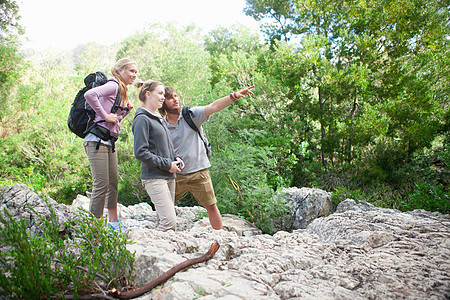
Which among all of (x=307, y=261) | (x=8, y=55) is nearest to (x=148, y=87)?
(x=307, y=261)

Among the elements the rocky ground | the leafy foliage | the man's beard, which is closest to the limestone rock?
the leafy foliage

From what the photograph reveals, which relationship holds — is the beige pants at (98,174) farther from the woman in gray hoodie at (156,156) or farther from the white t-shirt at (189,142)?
the white t-shirt at (189,142)

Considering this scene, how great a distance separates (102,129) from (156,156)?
72 centimetres

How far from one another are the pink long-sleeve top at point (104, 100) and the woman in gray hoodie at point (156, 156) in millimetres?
392

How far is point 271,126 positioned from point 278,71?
2.04 metres

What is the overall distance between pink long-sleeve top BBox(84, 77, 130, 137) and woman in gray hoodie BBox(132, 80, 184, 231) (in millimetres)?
392

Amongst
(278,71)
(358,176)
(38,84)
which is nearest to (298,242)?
(358,176)

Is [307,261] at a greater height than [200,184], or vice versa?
[200,184]

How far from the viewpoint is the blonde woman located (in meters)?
3.05

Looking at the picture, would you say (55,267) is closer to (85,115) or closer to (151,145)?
(151,145)

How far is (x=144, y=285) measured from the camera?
1741 millimetres

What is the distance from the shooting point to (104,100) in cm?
316

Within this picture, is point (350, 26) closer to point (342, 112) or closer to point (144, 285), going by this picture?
point (342, 112)

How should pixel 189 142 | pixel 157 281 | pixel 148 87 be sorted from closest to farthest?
pixel 157 281
pixel 148 87
pixel 189 142
